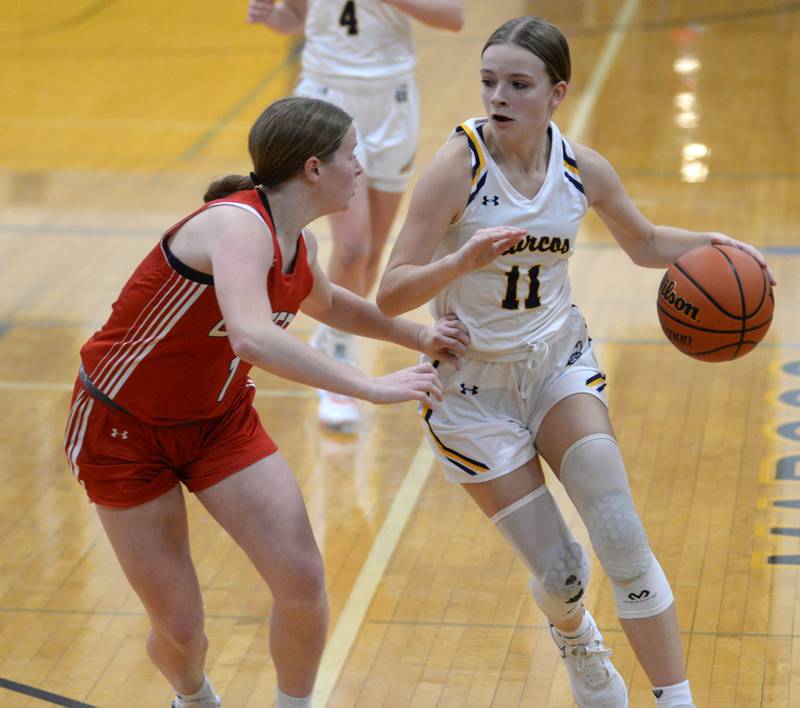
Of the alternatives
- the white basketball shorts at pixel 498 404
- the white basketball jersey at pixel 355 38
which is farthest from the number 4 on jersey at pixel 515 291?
the white basketball jersey at pixel 355 38

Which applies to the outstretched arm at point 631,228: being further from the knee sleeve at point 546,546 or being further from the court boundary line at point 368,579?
the court boundary line at point 368,579

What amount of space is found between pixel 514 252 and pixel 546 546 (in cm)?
81

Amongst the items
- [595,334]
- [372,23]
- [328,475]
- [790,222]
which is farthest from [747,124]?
[328,475]

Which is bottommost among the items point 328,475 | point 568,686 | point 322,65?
point 328,475

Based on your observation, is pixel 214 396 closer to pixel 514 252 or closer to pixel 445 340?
pixel 445 340

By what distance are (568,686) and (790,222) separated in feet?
17.5

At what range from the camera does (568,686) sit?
14.9 ft

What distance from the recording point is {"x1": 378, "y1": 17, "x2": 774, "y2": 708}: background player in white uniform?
3.81m

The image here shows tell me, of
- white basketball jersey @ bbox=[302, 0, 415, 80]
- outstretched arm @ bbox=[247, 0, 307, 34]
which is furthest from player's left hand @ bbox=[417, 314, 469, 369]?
outstretched arm @ bbox=[247, 0, 307, 34]

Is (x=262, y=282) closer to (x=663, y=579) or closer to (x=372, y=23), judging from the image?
(x=663, y=579)

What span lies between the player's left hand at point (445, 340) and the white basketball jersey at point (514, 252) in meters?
0.06

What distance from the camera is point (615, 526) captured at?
149 inches

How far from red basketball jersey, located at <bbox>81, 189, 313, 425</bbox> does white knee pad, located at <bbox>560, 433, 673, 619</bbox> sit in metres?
0.87

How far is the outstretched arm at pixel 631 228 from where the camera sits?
13.4ft
